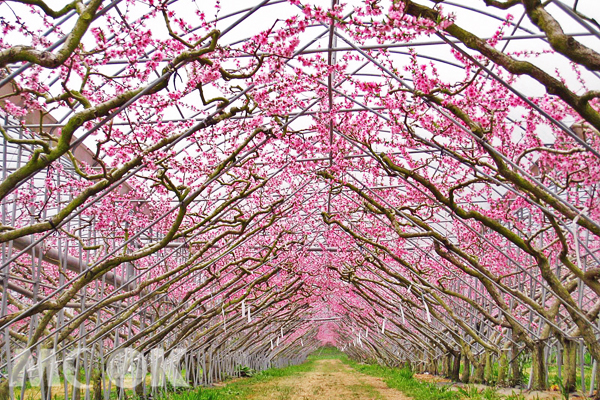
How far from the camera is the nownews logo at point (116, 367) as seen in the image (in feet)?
33.0

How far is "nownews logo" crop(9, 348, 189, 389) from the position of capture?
10.1 m

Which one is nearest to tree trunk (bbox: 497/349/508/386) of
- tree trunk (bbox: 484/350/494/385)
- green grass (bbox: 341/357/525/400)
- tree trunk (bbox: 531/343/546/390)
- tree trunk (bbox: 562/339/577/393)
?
tree trunk (bbox: 484/350/494/385)

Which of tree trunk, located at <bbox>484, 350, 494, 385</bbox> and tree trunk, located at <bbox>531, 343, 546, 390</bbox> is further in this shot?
tree trunk, located at <bbox>484, 350, 494, 385</bbox>

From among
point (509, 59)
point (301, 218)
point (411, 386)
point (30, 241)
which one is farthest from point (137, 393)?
point (509, 59)

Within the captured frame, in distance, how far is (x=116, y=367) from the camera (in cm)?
Result: 1359

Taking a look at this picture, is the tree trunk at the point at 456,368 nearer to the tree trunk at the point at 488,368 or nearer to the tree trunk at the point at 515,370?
the tree trunk at the point at 488,368

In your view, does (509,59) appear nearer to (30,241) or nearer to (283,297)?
(30,241)

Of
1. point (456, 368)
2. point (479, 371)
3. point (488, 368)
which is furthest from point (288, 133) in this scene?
point (456, 368)

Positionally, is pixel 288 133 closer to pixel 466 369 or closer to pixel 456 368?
pixel 466 369

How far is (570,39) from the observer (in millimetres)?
3598

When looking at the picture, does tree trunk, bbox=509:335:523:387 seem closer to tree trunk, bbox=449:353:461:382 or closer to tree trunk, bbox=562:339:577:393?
tree trunk, bbox=562:339:577:393

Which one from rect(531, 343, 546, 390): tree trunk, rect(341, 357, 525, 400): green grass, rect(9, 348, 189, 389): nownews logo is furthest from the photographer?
rect(531, 343, 546, 390): tree trunk

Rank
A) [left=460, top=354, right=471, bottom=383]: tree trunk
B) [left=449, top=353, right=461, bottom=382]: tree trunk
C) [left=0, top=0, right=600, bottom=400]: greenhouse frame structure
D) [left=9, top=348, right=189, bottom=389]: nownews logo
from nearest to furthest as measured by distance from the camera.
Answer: [left=0, top=0, right=600, bottom=400]: greenhouse frame structure, [left=9, top=348, right=189, bottom=389]: nownews logo, [left=460, top=354, right=471, bottom=383]: tree trunk, [left=449, top=353, right=461, bottom=382]: tree trunk

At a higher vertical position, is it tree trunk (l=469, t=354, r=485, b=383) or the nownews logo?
the nownews logo
